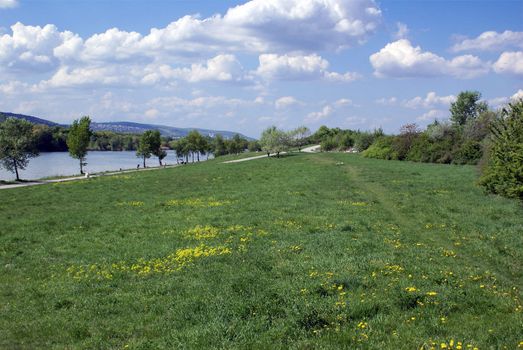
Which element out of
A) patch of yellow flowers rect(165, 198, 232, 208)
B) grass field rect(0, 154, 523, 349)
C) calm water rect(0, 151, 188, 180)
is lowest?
grass field rect(0, 154, 523, 349)

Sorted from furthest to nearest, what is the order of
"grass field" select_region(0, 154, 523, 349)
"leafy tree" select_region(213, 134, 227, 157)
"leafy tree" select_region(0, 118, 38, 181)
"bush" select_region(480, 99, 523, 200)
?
"leafy tree" select_region(213, 134, 227, 157), "leafy tree" select_region(0, 118, 38, 181), "bush" select_region(480, 99, 523, 200), "grass field" select_region(0, 154, 523, 349)

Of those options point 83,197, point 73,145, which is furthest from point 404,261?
point 73,145

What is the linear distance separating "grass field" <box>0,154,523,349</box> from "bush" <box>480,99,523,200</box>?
1.81 meters

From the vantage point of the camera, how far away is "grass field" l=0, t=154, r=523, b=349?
941cm

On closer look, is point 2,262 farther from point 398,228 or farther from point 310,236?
point 398,228

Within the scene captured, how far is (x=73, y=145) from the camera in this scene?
76875 mm

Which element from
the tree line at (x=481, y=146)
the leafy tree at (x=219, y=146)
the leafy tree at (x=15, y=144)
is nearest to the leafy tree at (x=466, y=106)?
the tree line at (x=481, y=146)

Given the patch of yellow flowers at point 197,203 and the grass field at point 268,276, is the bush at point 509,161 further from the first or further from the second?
the patch of yellow flowers at point 197,203

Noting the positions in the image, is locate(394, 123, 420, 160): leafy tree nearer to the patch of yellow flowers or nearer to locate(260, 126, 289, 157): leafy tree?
locate(260, 126, 289, 157): leafy tree

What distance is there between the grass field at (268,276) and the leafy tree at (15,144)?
136 feet

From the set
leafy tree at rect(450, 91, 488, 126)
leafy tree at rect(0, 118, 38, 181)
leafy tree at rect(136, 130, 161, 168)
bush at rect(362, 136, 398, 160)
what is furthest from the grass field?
leafy tree at rect(450, 91, 488, 126)

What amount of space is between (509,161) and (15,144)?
64231 millimetres

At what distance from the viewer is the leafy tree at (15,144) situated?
208 ft

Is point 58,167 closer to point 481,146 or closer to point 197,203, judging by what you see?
point 197,203
